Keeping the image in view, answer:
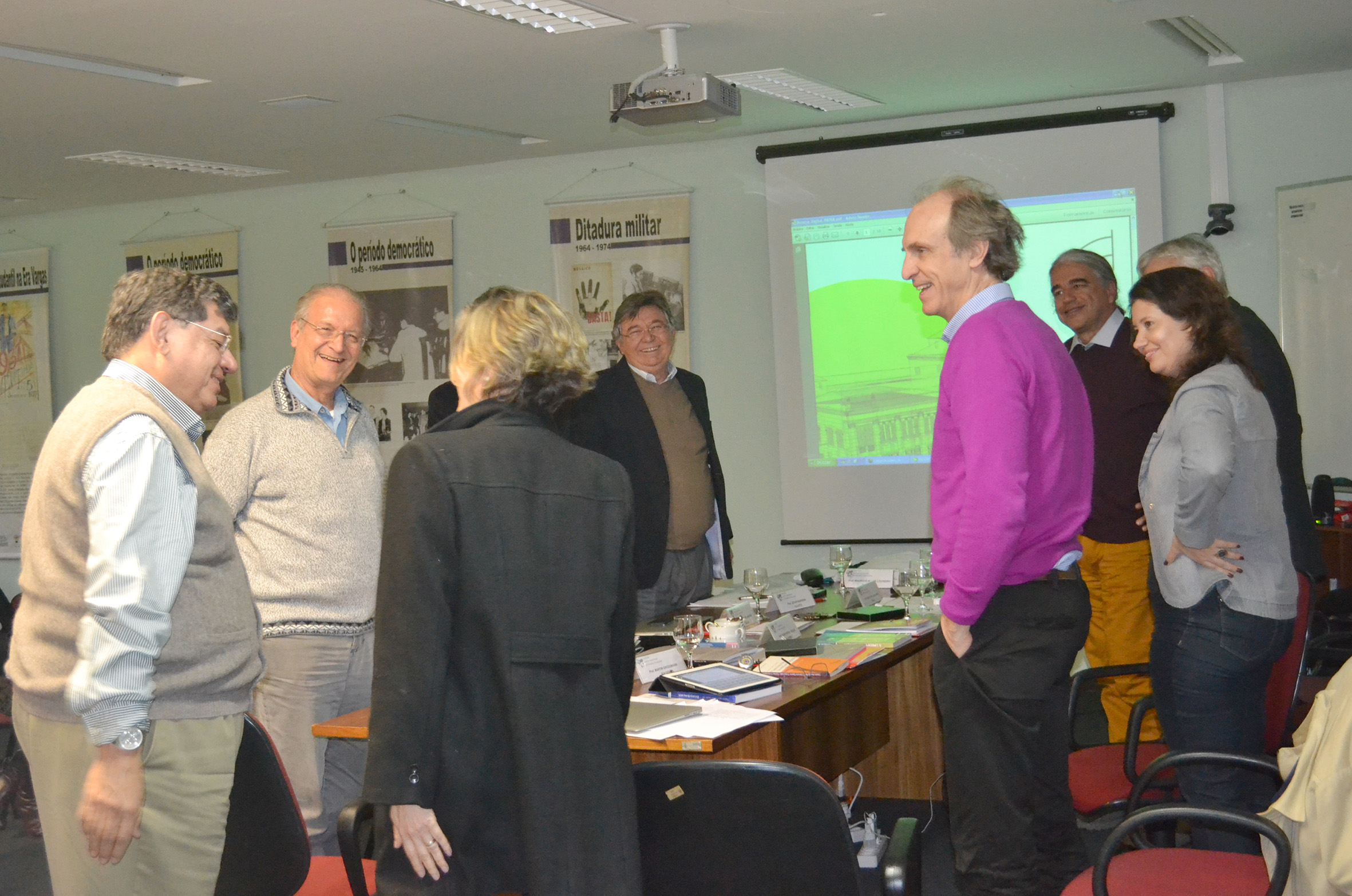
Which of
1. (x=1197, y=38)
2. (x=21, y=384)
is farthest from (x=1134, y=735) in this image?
(x=21, y=384)

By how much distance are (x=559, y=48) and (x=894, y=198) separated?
2172 mm

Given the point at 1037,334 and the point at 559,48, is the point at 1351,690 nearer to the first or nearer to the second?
the point at 1037,334

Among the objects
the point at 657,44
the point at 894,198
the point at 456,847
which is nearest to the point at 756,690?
the point at 456,847

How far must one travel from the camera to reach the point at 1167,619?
2.78m

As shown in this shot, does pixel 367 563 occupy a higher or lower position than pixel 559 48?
lower

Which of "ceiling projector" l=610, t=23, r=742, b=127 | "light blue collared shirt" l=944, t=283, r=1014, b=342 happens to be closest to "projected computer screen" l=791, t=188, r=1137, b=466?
"ceiling projector" l=610, t=23, r=742, b=127

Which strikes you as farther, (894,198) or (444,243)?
(444,243)

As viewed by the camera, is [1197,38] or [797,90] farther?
[797,90]

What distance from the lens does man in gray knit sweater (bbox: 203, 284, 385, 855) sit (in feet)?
10.4

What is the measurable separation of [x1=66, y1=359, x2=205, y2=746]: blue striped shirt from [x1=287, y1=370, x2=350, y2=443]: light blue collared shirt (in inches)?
50.0

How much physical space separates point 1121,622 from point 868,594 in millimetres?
885

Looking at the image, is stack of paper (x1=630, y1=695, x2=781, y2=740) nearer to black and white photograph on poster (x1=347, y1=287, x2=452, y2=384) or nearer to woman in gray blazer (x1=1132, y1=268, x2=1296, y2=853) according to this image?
woman in gray blazer (x1=1132, y1=268, x2=1296, y2=853)

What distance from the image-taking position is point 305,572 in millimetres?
3174

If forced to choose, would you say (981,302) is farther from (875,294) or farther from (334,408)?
(875,294)
